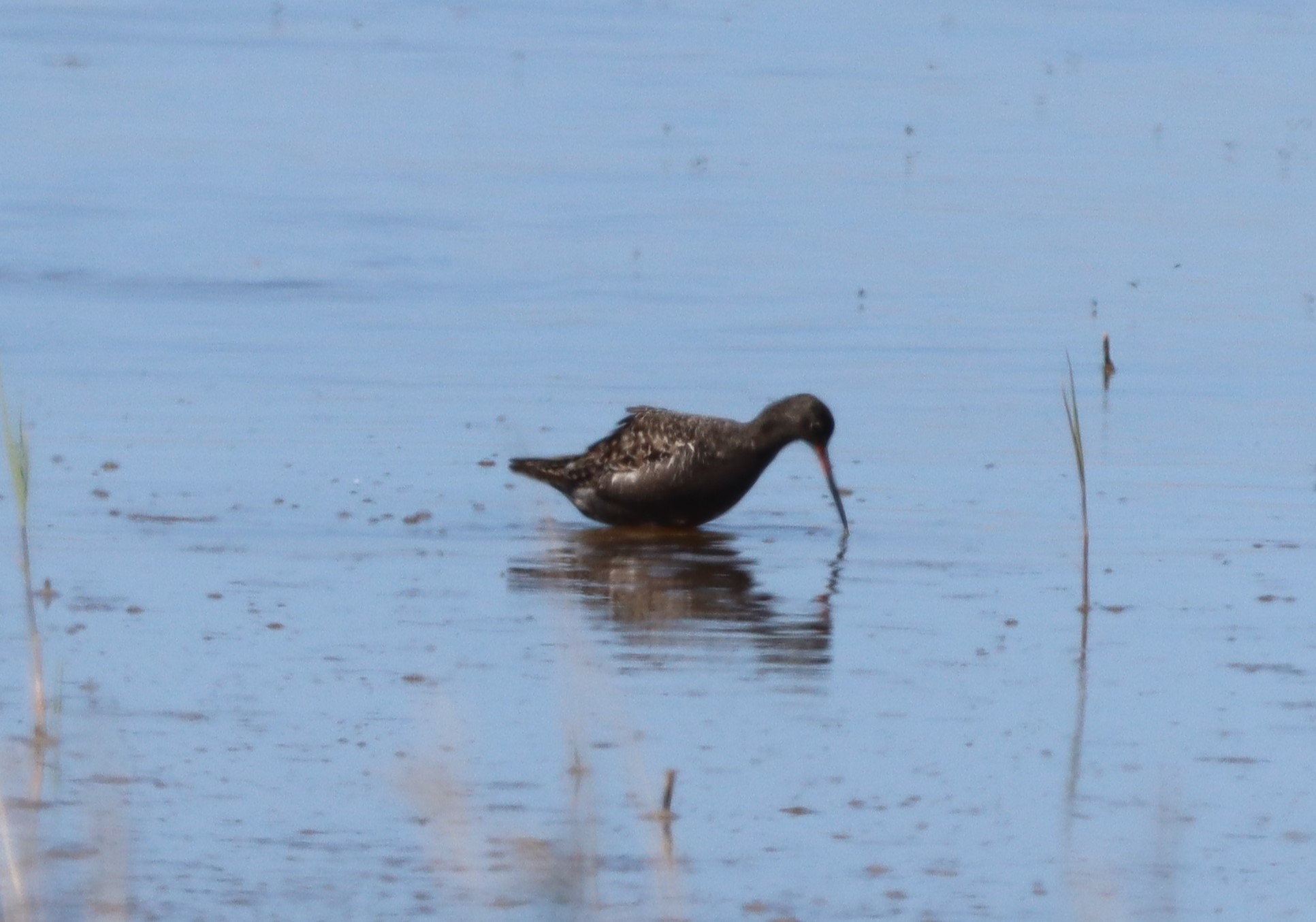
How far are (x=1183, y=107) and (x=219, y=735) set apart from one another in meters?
17.1

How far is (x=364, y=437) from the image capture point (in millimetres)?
11430

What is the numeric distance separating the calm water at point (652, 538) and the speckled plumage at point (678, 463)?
20 centimetres

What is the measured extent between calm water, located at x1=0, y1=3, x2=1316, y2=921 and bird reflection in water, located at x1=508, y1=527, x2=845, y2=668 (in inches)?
1.4

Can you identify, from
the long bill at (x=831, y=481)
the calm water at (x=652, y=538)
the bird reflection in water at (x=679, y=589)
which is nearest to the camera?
the calm water at (x=652, y=538)

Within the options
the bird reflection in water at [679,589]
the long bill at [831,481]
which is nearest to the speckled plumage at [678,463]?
the long bill at [831,481]

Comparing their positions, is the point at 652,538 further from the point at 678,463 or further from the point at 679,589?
the point at 679,589

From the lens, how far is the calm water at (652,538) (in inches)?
242

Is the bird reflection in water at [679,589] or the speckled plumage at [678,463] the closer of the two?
the bird reflection in water at [679,589]

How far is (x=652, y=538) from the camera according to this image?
34.7 feet

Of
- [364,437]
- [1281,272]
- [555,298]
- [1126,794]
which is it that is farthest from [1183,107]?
[1126,794]

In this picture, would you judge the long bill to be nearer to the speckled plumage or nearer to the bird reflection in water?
the speckled plumage

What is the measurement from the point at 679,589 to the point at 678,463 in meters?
1.10

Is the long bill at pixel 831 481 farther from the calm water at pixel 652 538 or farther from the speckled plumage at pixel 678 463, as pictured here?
the calm water at pixel 652 538

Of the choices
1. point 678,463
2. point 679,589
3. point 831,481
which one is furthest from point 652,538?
point 679,589
